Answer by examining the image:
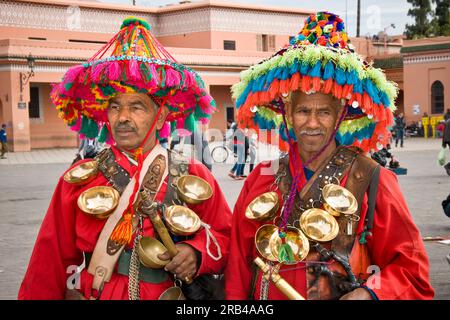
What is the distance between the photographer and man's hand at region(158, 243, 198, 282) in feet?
11.8

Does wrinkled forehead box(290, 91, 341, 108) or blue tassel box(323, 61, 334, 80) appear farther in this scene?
wrinkled forehead box(290, 91, 341, 108)

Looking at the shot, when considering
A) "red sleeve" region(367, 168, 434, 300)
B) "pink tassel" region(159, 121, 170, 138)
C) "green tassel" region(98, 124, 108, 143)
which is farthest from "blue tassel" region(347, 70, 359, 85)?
"green tassel" region(98, 124, 108, 143)

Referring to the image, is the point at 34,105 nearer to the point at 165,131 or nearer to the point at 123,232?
the point at 165,131

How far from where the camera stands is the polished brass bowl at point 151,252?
3543 mm

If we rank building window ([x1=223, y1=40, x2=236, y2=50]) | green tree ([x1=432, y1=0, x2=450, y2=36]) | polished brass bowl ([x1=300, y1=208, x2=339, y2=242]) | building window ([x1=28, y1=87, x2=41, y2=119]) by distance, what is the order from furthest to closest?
green tree ([x1=432, y1=0, x2=450, y2=36]) → building window ([x1=223, y1=40, x2=236, y2=50]) → building window ([x1=28, y1=87, x2=41, y2=119]) → polished brass bowl ([x1=300, y1=208, x2=339, y2=242])

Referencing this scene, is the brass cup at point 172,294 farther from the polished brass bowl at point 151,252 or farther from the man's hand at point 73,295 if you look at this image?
the man's hand at point 73,295

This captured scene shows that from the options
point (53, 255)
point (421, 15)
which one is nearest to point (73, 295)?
point (53, 255)

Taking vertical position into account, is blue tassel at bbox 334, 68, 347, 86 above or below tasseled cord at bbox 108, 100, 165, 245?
above

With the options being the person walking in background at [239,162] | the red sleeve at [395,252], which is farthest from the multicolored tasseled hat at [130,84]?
the person walking in background at [239,162]

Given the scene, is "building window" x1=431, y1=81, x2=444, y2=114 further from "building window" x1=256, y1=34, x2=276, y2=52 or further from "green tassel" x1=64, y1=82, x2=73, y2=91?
"green tassel" x1=64, y1=82, x2=73, y2=91

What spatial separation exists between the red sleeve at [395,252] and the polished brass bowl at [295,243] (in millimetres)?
286

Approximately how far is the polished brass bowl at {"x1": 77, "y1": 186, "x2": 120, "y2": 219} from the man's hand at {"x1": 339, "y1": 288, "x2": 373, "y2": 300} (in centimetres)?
120

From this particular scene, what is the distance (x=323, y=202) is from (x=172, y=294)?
0.83 metres

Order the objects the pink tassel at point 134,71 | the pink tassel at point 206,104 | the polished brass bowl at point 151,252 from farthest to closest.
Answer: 1. the pink tassel at point 206,104
2. the pink tassel at point 134,71
3. the polished brass bowl at point 151,252
